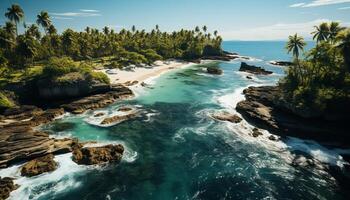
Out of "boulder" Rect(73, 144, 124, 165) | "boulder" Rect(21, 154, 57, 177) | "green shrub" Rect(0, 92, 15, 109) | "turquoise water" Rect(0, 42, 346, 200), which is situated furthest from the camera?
"green shrub" Rect(0, 92, 15, 109)

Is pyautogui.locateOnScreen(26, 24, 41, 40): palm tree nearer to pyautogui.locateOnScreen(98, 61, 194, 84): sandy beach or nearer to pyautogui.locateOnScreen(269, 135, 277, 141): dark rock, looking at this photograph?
pyautogui.locateOnScreen(98, 61, 194, 84): sandy beach

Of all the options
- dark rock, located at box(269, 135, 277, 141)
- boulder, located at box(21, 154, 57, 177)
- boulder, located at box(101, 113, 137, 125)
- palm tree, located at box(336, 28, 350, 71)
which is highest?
palm tree, located at box(336, 28, 350, 71)

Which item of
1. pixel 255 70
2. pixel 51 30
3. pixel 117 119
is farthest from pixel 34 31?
pixel 255 70

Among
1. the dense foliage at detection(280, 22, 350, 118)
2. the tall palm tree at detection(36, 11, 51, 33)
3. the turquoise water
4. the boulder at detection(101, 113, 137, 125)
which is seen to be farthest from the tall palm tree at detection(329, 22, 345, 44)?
the tall palm tree at detection(36, 11, 51, 33)

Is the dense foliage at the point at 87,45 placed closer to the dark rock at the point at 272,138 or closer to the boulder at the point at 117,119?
the boulder at the point at 117,119

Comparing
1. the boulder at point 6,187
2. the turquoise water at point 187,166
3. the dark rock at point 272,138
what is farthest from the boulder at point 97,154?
the dark rock at point 272,138

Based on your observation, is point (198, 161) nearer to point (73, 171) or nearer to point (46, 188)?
point (73, 171)

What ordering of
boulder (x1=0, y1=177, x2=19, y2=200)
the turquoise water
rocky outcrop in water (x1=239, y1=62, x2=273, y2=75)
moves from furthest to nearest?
rocky outcrop in water (x1=239, y1=62, x2=273, y2=75)
the turquoise water
boulder (x1=0, y1=177, x2=19, y2=200)
